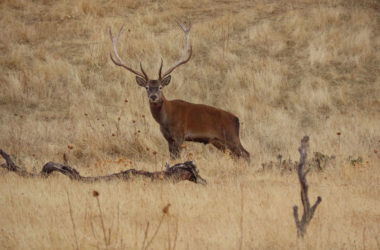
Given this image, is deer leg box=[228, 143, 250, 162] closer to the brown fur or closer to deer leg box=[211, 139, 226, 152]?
the brown fur

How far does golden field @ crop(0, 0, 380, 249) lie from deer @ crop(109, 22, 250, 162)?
335 mm

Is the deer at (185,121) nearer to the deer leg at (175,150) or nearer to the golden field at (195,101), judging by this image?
the deer leg at (175,150)

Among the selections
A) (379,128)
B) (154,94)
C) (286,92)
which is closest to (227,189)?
(154,94)

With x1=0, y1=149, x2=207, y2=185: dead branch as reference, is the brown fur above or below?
above

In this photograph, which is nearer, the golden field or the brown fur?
the golden field

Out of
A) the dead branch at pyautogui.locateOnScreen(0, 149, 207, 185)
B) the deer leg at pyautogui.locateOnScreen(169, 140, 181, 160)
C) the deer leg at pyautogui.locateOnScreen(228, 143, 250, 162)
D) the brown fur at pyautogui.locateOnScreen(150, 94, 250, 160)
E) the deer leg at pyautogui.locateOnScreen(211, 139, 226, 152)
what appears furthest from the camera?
the deer leg at pyautogui.locateOnScreen(211, 139, 226, 152)

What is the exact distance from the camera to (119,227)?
5.89m

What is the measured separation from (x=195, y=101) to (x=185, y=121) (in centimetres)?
444

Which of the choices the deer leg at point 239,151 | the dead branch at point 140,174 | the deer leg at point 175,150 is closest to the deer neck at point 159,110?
the deer leg at point 175,150

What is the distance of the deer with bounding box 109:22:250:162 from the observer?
10.2 metres

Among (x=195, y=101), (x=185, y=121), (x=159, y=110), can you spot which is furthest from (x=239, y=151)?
(x=195, y=101)

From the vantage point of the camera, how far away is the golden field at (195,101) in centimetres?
596

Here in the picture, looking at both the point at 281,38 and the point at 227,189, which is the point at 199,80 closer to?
the point at 281,38

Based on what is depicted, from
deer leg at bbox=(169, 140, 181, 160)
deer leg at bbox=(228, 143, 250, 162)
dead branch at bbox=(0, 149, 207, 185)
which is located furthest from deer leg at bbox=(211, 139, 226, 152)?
dead branch at bbox=(0, 149, 207, 185)
